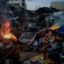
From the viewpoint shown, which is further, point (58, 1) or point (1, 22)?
point (58, 1)

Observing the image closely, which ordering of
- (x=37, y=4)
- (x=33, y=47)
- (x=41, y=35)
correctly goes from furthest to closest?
(x=37, y=4), (x=41, y=35), (x=33, y=47)

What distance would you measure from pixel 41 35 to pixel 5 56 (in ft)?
10.6

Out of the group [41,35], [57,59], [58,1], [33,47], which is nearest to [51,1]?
[58,1]

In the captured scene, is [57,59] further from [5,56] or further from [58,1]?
[58,1]

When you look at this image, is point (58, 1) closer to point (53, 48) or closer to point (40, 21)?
point (40, 21)

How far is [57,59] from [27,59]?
1.67 metres

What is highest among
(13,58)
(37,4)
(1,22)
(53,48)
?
(37,4)

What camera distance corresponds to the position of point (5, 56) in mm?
7914

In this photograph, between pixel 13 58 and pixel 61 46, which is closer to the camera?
pixel 61 46

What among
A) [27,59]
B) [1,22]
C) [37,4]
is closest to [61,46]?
[27,59]

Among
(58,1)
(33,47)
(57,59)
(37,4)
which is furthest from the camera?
(37,4)

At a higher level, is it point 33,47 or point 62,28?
point 62,28

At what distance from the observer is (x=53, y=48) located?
25.4 ft

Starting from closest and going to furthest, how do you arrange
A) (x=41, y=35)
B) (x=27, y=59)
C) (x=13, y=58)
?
(x=27, y=59), (x=13, y=58), (x=41, y=35)
